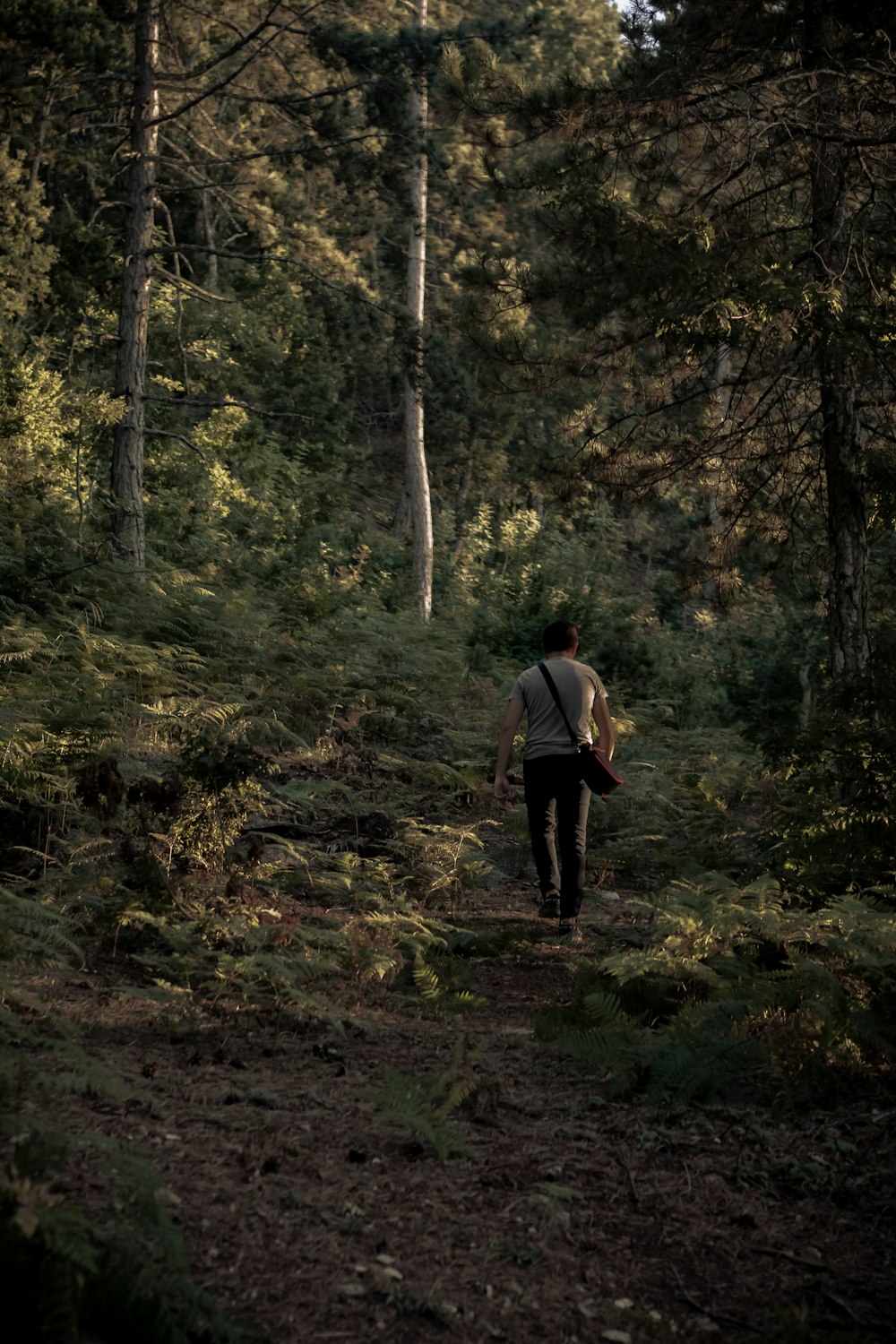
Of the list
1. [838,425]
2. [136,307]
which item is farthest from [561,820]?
[136,307]

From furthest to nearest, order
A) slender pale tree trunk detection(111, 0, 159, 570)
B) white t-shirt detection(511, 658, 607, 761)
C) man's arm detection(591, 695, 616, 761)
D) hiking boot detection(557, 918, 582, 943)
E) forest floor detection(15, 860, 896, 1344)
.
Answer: slender pale tree trunk detection(111, 0, 159, 570), man's arm detection(591, 695, 616, 761), white t-shirt detection(511, 658, 607, 761), hiking boot detection(557, 918, 582, 943), forest floor detection(15, 860, 896, 1344)

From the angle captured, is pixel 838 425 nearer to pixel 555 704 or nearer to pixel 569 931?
pixel 555 704

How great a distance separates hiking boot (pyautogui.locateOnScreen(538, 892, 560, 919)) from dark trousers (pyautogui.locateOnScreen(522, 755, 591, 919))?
0.14 feet

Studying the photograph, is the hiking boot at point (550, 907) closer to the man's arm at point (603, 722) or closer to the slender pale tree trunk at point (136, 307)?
the man's arm at point (603, 722)

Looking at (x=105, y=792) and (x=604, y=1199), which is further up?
(x=105, y=792)

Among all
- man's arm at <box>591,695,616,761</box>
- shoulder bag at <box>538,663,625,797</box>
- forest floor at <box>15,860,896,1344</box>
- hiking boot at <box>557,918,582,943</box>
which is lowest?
hiking boot at <box>557,918,582,943</box>

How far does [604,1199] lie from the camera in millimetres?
3922

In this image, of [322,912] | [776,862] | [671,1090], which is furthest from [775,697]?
[671,1090]

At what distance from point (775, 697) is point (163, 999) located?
1791 centimetres

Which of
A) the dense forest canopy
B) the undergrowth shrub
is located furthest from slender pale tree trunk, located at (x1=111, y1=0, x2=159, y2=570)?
the undergrowth shrub

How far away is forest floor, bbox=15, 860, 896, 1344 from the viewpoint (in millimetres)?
3115

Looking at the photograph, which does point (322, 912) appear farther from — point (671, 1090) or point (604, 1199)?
point (604, 1199)

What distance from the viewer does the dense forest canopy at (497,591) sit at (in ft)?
19.1

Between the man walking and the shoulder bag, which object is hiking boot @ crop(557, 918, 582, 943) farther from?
the shoulder bag
